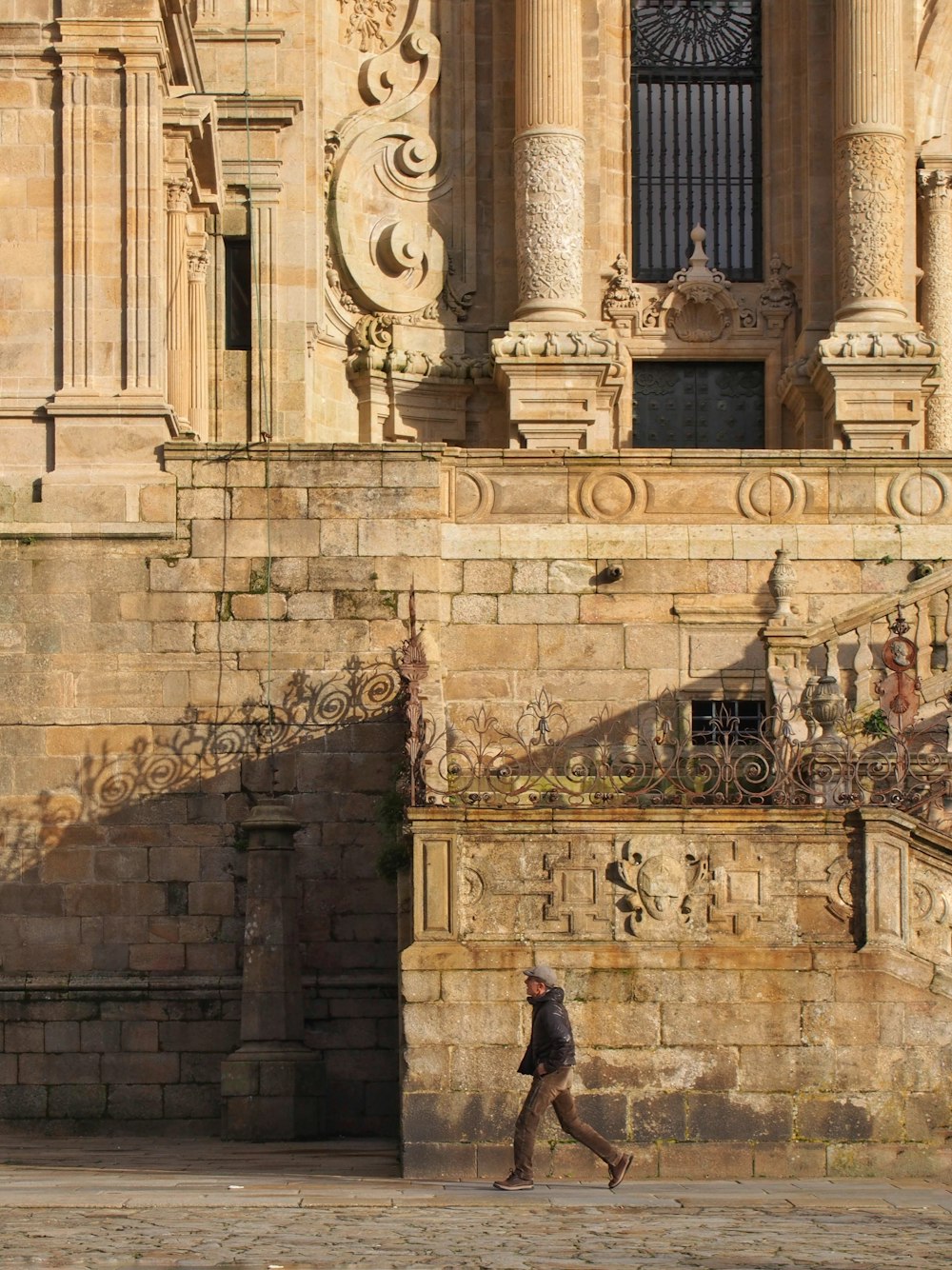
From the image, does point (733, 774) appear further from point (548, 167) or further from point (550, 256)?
point (548, 167)

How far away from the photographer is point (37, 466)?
2197 centimetres

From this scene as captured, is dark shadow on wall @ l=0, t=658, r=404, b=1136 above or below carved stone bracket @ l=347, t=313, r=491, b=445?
below

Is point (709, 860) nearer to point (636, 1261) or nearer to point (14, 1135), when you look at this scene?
point (636, 1261)

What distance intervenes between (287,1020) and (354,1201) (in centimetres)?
480

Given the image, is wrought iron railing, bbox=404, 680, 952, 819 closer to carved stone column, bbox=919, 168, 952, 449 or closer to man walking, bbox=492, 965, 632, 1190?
man walking, bbox=492, 965, 632, 1190

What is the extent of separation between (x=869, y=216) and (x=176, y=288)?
8.26m

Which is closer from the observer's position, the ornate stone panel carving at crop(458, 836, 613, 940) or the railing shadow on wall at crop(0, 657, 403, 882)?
the ornate stone panel carving at crop(458, 836, 613, 940)

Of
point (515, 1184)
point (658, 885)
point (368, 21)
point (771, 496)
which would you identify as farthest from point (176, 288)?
point (515, 1184)

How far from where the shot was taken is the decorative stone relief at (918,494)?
23.0m

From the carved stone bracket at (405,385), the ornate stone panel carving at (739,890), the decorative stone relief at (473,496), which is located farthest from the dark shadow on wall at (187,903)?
the carved stone bracket at (405,385)

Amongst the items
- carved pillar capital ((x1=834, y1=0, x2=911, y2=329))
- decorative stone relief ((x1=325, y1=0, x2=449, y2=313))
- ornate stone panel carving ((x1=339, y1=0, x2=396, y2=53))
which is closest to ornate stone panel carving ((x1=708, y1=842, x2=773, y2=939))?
carved pillar capital ((x1=834, y1=0, x2=911, y2=329))

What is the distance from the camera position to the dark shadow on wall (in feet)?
68.7

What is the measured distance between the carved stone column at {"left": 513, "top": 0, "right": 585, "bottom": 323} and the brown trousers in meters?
14.0

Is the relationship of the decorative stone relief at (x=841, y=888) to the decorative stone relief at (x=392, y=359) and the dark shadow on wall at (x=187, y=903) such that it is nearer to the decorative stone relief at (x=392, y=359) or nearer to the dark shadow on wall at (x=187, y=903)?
the dark shadow on wall at (x=187, y=903)
